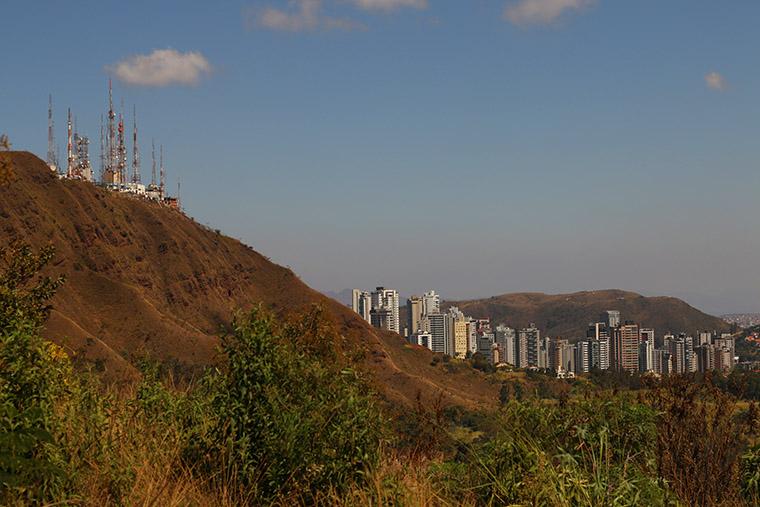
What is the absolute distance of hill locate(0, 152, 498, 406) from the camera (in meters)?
54.0

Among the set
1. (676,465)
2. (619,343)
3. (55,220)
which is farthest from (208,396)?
(619,343)

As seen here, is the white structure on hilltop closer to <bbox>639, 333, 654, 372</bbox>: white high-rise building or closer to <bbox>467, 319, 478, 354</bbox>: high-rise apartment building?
<bbox>467, 319, 478, 354</bbox>: high-rise apartment building

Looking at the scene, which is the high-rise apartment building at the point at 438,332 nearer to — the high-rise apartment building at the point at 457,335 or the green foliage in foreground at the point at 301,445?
the high-rise apartment building at the point at 457,335

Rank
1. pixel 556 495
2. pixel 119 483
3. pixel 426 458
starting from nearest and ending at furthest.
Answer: pixel 556 495 < pixel 119 483 < pixel 426 458

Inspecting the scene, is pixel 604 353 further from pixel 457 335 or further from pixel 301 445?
pixel 301 445

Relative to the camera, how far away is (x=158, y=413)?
704 centimetres

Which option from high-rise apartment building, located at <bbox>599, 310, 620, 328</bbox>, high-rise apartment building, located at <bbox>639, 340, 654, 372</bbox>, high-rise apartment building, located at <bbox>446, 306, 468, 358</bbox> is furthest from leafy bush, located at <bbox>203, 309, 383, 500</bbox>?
high-rise apartment building, located at <bbox>599, 310, 620, 328</bbox>

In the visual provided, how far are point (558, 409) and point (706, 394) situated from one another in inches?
71.6

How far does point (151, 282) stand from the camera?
2820 inches

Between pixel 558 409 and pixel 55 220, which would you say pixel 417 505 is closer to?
pixel 558 409

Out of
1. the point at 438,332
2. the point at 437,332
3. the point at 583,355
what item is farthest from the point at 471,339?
the point at 583,355

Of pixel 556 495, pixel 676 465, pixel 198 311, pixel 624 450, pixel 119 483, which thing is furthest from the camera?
pixel 198 311

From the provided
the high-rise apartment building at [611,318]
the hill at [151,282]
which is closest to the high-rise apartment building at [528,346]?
the high-rise apartment building at [611,318]

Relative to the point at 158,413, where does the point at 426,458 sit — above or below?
below
